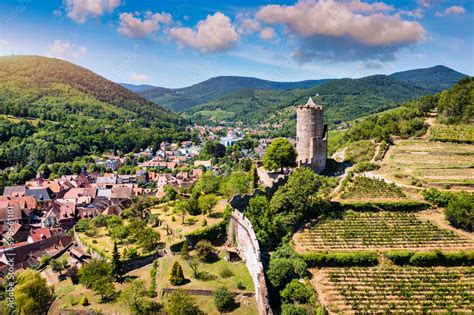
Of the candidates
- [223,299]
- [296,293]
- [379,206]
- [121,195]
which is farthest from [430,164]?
[121,195]

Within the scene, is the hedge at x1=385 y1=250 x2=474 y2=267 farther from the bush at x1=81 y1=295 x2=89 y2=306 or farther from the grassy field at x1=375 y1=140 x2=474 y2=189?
the bush at x1=81 y1=295 x2=89 y2=306

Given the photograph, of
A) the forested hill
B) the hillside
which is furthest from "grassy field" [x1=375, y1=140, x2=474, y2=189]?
the forested hill

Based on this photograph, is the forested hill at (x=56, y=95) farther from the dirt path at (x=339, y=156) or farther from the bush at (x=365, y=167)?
the bush at (x=365, y=167)

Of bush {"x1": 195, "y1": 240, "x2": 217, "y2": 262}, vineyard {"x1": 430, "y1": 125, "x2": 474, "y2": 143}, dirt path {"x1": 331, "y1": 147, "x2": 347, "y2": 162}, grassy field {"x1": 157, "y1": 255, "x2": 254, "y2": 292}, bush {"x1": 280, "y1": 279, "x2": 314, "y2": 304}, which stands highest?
vineyard {"x1": 430, "y1": 125, "x2": 474, "y2": 143}

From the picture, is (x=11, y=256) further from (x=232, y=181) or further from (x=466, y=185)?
(x=466, y=185)

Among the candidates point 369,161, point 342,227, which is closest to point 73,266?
point 342,227
